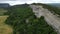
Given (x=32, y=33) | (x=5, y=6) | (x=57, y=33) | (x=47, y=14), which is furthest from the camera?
(x=5, y=6)

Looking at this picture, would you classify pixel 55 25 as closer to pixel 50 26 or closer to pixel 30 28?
pixel 50 26

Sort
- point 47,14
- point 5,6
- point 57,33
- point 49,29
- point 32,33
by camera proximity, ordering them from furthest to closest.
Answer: point 5,6, point 47,14, point 32,33, point 49,29, point 57,33

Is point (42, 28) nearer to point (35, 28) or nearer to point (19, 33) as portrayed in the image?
point (35, 28)

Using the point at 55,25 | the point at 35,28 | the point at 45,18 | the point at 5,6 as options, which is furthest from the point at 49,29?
the point at 5,6

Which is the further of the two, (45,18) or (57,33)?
(45,18)

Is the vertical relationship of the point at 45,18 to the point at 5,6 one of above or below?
above

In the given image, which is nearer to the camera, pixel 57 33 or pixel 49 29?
pixel 57 33

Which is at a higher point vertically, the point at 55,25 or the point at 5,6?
the point at 55,25

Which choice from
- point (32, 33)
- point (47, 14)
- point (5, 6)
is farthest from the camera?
point (5, 6)

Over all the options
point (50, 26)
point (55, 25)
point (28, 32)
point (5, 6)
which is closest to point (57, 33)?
point (55, 25)
